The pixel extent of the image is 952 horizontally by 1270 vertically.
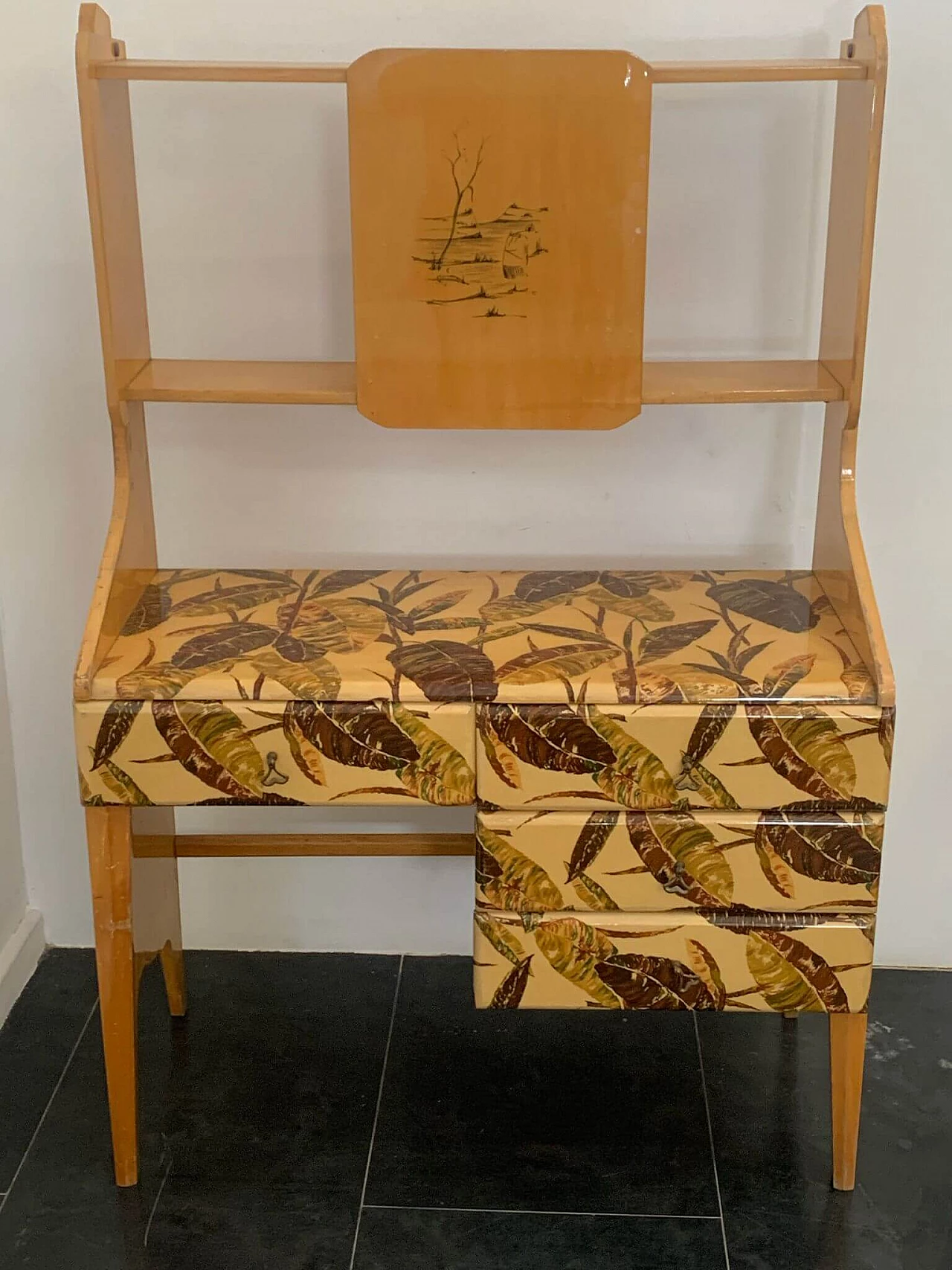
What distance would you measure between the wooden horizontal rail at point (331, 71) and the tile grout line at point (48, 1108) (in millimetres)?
1408

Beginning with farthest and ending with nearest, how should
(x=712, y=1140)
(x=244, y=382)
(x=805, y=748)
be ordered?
(x=712, y=1140) < (x=244, y=382) < (x=805, y=748)

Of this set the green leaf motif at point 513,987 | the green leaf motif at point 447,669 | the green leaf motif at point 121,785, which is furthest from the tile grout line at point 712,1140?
the green leaf motif at point 121,785

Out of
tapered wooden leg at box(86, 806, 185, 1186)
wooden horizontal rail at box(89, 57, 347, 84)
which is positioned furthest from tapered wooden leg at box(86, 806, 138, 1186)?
wooden horizontal rail at box(89, 57, 347, 84)

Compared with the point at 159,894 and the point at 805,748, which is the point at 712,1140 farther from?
the point at 159,894

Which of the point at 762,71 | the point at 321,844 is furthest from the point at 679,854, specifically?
the point at 762,71

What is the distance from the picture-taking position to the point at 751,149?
1880 mm

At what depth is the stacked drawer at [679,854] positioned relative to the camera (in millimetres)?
1595

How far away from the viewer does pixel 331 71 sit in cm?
164

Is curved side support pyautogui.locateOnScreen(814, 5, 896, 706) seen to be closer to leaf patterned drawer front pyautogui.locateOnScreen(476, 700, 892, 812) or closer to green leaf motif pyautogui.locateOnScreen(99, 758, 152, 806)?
leaf patterned drawer front pyautogui.locateOnScreen(476, 700, 892, 812)

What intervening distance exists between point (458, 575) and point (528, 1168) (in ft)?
2.72

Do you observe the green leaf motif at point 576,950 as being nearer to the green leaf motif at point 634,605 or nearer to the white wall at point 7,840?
the green leaf motif at point 634,605

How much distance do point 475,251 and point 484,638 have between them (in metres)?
0.49

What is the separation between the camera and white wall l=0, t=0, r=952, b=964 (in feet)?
6.10

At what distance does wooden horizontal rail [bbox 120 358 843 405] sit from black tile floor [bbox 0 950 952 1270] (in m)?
1.00
